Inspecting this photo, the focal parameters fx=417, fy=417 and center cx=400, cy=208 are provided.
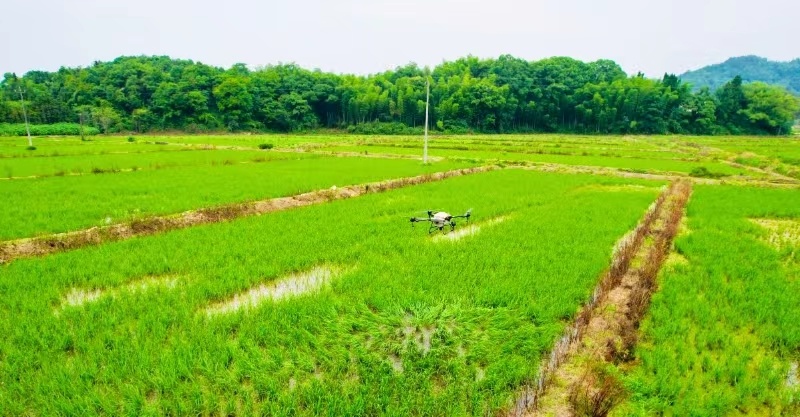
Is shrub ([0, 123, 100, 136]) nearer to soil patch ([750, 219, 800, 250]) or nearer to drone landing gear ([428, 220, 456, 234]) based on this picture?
drone landing gear ([428, 220, 456, 234])

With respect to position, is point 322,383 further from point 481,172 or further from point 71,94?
point 71,94

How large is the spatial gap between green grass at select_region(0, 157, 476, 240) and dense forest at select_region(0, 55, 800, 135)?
45420mm

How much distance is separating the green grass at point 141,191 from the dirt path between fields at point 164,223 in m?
0.40

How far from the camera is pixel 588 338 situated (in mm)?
4258

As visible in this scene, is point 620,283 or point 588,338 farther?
point 620,283

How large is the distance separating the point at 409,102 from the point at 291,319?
203 ft

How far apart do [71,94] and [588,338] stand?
252ft

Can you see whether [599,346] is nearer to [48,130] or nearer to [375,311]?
[375,311]

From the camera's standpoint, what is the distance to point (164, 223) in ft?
28.7

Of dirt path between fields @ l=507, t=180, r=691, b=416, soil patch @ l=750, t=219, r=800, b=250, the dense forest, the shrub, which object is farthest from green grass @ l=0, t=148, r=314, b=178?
the dense forest

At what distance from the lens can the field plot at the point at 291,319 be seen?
3.19m

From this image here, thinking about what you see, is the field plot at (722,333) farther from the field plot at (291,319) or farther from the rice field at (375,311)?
the field plot at (291,319)

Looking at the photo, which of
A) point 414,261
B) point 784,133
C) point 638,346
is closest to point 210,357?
point 414,261

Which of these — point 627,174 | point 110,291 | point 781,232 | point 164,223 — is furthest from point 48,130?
point 781,232
